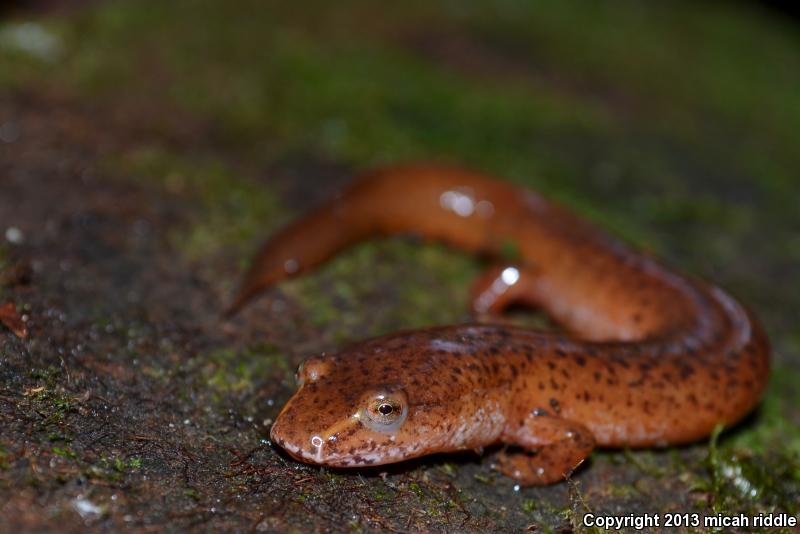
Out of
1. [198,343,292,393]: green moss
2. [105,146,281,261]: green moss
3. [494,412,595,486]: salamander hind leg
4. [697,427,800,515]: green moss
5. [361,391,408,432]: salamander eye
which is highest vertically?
[361,391,408,432]: salamander eye

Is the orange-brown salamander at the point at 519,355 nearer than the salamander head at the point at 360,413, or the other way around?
the salamander head at the point at 360,413

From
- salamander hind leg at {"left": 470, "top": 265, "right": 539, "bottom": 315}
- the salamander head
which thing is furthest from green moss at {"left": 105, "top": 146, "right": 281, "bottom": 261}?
the salamander head

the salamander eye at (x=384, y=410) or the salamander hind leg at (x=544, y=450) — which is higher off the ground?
the salamander eye at (x=384, y=410)

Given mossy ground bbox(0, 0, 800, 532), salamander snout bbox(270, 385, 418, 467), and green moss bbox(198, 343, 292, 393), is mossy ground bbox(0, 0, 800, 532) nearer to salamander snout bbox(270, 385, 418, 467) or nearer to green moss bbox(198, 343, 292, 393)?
green moss bbox(198, 343, 292, 393)

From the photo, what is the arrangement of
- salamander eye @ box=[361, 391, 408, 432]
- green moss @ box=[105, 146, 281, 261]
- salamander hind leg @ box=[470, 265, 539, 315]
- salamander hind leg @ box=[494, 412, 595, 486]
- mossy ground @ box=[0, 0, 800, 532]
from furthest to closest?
salamander hind leg @ box=[470, 265, 539, 315] < green moss @ box=[105, 146, 281, 261] < salamander hind leg @ box=[494, 412, 595, 486] < salamander eye @ box=[361, 391, 408, 432] < mossy ground @ box=[0, 0, 800, 532]

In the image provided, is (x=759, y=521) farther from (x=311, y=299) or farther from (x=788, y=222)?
(x=788, y=222)

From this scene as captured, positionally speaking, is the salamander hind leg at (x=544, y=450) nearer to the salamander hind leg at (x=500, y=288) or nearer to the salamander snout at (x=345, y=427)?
the salamander snout at (x=345, y=427)

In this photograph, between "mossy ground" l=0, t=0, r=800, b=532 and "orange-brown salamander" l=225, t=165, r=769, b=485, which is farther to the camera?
"orange-brown salamander" l=225, t=165, r=769, b=485

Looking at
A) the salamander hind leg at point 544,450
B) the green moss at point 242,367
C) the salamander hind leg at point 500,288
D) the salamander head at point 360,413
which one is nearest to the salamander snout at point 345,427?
the salamander head at point 360,413

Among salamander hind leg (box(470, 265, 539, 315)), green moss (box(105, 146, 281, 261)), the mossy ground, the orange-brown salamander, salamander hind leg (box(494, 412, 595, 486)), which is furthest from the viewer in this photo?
salamander hind leg (box(470, 265, 539, 315))
